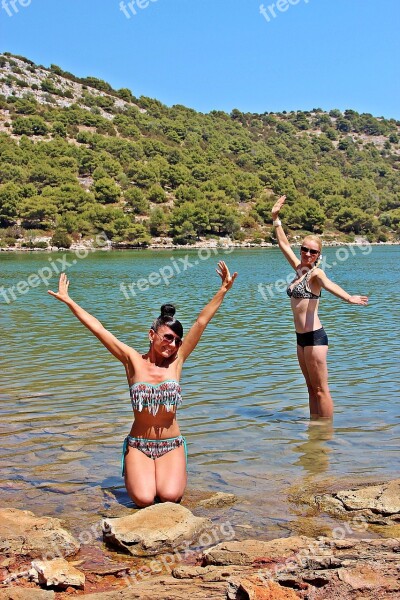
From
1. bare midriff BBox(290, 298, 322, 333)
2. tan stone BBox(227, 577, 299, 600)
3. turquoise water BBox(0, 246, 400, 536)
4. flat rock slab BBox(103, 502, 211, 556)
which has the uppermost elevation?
bare midriff BBox(290, 298, 322, 333)

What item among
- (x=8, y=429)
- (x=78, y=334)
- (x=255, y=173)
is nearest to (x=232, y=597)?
(x=8, y=429)

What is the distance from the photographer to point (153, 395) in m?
5.23

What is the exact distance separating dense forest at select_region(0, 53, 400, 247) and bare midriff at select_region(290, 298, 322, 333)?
69.2m

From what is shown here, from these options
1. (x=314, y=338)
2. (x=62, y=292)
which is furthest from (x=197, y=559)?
(x=314, y=338)

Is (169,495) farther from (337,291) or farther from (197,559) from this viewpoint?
(337,291)

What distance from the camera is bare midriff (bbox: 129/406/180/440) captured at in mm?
5301

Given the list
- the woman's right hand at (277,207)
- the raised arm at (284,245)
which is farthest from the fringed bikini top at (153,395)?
the woman's right hand at (277,207)

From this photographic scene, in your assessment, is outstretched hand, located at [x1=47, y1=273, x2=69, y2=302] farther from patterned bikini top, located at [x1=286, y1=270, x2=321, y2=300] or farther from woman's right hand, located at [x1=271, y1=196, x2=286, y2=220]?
woman's right hand, located at [x1=271, y1=196, x2=286, y2=220]

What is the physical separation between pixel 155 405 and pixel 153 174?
98134 millimetres

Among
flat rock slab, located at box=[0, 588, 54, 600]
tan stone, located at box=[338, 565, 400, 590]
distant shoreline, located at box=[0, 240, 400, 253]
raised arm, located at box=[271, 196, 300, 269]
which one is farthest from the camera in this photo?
distant shoreline, located at box=[0, 240, 400, 253]

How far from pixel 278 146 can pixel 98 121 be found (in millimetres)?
43136

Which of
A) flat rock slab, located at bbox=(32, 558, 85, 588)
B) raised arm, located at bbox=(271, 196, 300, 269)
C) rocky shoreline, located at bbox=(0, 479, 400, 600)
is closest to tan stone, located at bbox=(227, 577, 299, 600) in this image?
rocky shoreline, located at bbox=(0, 479, 400, 600)

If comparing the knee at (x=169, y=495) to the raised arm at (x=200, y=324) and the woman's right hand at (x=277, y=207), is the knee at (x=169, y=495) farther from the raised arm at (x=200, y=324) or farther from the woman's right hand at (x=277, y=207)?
the woman's right hand at (x=277, y=207)

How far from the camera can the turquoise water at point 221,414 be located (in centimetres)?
572
